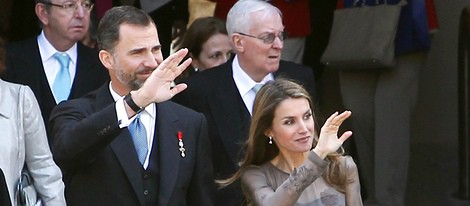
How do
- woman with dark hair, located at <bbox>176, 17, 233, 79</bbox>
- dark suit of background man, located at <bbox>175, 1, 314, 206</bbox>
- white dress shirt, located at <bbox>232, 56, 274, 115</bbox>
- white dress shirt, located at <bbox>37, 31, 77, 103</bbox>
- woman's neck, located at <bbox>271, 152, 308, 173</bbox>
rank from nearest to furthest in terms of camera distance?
1. woman's neck, located at <bbox>271, 152, 308, 173</bbox>
2. dark suit of background man, located at <bbox>175, 1, 314, 206</bbox>
3. white dress shirt, located at <bbox>232, 56, 274, 115</bbox>
4. white dress shirt, located at <bbox>37, 31, 77, 103</bbox>
5. woman with dark hair, located at <bbox>176, 17, 233, 79</bbox>

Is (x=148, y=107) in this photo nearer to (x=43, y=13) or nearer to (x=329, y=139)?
(x=329, y=139)

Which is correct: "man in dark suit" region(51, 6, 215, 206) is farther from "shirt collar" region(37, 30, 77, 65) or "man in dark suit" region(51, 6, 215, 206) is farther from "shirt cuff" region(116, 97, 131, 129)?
"shirt collar" region(37, 30, 77, 65)

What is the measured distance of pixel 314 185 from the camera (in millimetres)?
4957

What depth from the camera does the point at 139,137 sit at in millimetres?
4902

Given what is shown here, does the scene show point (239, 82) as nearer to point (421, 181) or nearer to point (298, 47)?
point (298, 47)

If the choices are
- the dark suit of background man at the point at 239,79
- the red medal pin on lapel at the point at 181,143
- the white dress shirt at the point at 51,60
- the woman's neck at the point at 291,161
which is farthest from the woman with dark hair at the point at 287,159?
the white dress shirt at the point at 51,60

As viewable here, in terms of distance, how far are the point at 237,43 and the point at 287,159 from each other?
1147 mm

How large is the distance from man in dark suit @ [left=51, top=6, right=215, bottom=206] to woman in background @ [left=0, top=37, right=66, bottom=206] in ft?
0.27

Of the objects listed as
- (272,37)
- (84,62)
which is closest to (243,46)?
(272,37)

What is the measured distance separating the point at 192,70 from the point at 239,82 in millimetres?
1186

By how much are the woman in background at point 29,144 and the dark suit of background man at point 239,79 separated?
3.73 feet

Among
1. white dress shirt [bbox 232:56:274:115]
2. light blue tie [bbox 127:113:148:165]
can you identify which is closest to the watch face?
light blue tie [bbox 127:113:148:165]

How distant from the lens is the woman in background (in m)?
4.60

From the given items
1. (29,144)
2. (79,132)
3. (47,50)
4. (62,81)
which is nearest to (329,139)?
(79,132)
